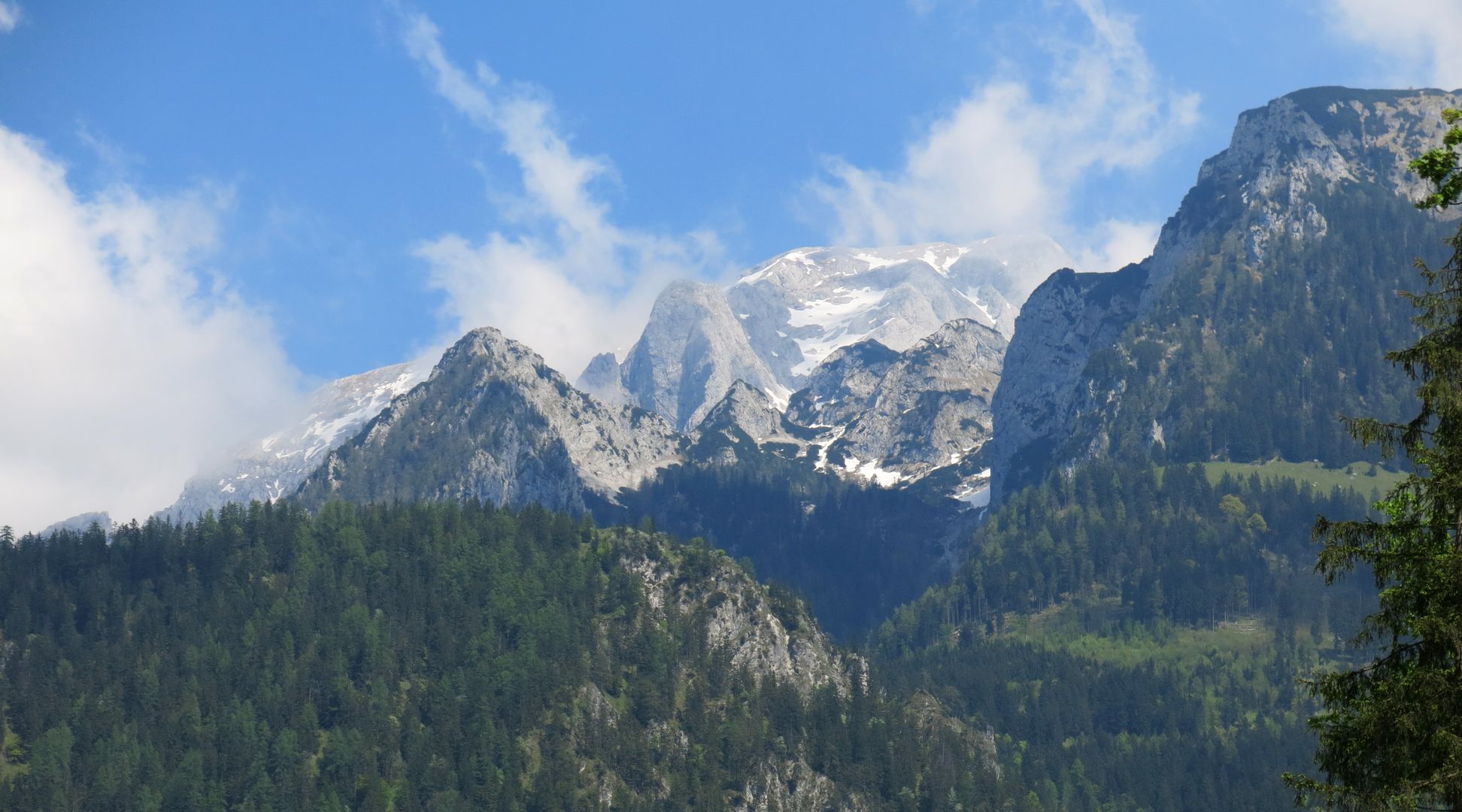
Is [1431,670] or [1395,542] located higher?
[1395,542]

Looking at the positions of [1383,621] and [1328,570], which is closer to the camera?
[1383,621]

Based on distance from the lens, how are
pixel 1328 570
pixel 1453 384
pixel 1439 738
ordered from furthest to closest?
pixel 1328 570 < pixel 1453 384 < pixel 1439 738

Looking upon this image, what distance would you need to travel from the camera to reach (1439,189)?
114ft

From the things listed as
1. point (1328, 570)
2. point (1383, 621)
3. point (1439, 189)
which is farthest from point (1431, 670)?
point (1439, 189)

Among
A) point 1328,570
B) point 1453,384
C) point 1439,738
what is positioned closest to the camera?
point 1439,738

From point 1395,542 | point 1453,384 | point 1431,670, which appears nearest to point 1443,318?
point 1453,384

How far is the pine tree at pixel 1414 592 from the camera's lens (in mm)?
33094

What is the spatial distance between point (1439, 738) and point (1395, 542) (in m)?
4.79

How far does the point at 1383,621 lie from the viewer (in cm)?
3475

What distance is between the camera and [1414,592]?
34594 mm

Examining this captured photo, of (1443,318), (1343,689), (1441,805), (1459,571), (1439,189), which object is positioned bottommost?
(1441,805)

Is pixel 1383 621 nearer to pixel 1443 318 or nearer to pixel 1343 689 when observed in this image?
pixel 1343 689

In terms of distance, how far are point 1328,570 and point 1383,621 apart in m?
2.45

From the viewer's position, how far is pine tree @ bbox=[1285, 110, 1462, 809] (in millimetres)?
33094
